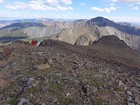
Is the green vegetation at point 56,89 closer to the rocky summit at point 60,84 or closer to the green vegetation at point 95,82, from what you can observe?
the rocky summit at point 60,84

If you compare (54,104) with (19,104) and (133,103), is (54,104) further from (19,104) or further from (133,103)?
(133,103)

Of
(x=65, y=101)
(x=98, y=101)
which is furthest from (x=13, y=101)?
(x=98, y=101)

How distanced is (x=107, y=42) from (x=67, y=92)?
90.8 m

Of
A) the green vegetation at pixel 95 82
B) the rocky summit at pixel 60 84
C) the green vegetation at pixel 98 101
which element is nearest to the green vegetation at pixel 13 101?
the rocky summit at pixel 60 84

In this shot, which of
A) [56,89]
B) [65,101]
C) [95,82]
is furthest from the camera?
[95,82]

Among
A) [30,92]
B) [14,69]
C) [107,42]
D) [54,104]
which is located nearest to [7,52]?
[14,69]

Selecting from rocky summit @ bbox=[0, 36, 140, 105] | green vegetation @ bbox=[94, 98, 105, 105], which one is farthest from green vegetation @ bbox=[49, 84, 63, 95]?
green vegetation @ bbox=[94, 98, 105, 105]

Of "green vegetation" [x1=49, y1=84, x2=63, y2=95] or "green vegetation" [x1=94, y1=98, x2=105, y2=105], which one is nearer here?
"green vegetation" [x1=94, y1=98, x2=105, y2=105]

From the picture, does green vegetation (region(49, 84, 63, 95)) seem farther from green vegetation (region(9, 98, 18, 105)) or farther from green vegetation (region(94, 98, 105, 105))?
green vegetation (region(9, 98, 18, 105))

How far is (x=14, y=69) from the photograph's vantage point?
2581cm

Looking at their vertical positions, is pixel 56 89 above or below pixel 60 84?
below

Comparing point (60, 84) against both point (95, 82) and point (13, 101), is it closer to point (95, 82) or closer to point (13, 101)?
point (95, 82)

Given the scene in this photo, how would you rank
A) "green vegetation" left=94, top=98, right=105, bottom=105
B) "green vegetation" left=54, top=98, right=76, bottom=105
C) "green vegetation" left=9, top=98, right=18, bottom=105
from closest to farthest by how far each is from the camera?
"green vegetation" left=54, top=98, right=76, bottom=105
"green vegetation" left=94, top=98, right=105, bottom=105
"green vegetation" left=9, top=98, right=18, bottom=105

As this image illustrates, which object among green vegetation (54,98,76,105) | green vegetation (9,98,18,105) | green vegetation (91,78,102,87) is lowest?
green vegetation (9,98,18,105)
